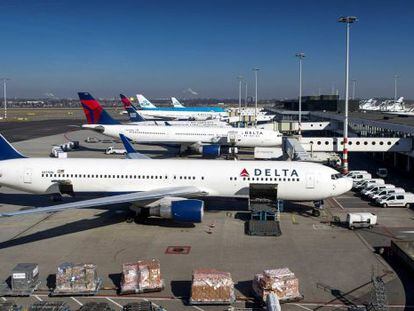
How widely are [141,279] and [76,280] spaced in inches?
111

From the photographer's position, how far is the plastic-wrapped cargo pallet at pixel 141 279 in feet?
62.0

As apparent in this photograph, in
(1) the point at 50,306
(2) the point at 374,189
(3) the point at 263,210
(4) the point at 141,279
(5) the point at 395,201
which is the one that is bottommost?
(1) the point at 50,306

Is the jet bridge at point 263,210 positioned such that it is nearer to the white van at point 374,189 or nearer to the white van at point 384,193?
the white van at point 384,193

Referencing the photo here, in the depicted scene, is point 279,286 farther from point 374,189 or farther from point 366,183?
point 366,183

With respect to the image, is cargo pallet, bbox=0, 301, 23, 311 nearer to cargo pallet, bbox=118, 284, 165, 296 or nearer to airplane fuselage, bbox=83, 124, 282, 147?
cargo pallet, bbox=118, 284, 165, 296

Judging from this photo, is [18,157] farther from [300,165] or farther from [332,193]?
[332,193]

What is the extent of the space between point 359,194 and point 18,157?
28.9m

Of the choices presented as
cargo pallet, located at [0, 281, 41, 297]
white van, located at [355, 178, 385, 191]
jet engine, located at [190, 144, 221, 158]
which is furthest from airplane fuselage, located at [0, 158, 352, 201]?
jet engine, located at [190, 144, 221, 158]

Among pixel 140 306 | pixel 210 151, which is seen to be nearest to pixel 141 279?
pixel 140 306

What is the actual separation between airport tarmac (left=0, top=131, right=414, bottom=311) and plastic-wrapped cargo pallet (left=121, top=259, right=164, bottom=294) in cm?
34

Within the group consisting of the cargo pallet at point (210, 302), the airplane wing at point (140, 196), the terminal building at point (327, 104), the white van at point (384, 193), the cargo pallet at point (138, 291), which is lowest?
the cargo pallet at point (210, 302)

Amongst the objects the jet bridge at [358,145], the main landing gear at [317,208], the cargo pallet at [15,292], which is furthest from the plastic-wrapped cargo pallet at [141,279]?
the jet bridge at [358,145]

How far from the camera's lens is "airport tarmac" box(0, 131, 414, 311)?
1902 centimetres

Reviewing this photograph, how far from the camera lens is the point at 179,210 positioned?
89.9 ft
